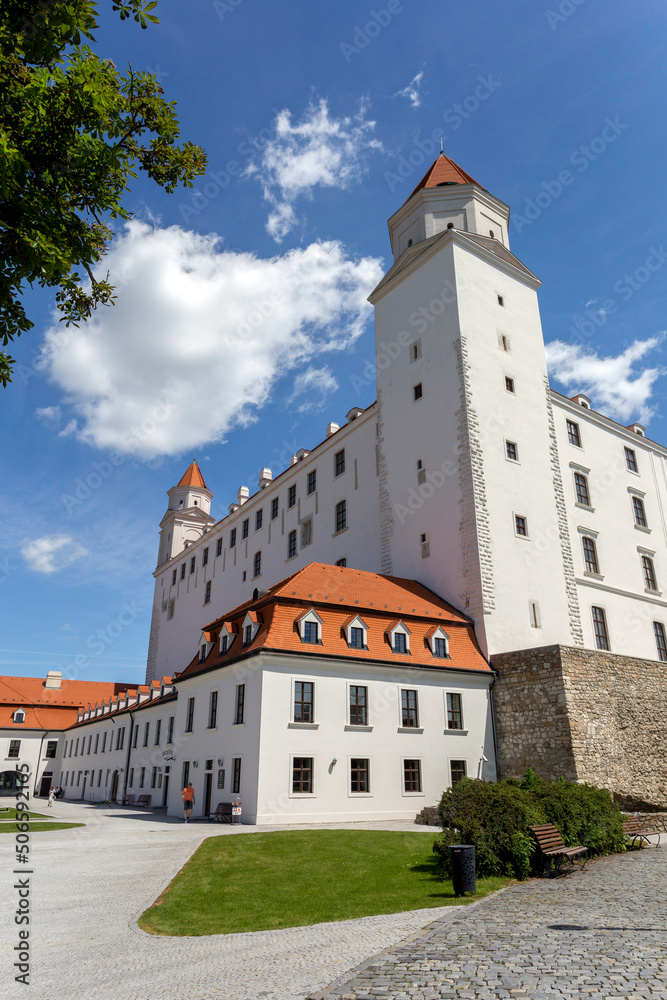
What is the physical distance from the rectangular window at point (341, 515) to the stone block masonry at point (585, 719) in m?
15.5

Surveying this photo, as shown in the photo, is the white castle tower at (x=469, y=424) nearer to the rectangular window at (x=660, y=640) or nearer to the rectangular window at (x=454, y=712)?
the rectangular window at (x=454, y=712)

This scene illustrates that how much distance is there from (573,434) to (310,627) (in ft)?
77.7

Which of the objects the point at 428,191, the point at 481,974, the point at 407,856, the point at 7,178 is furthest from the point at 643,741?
the point at 428,191

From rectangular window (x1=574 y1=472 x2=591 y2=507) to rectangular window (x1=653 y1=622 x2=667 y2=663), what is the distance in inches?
344

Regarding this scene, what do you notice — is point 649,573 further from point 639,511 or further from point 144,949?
point 144,949

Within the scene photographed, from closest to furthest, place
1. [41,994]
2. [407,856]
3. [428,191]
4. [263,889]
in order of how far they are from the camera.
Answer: [41,994] < [263,889] < [407,856] < [428,191]

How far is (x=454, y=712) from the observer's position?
1061 inches

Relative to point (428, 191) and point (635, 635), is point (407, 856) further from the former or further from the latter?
point (428, 191)

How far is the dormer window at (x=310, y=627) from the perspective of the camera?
80.9 feet

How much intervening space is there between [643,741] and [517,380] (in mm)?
19439

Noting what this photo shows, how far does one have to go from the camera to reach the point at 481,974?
6.66 meters

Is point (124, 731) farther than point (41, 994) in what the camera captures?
Yes

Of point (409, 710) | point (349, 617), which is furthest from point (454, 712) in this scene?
point (349, 617)

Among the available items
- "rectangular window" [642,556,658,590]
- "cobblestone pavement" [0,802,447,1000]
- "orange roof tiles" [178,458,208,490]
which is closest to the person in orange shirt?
"cobblestone pavement" [0,802,447,1000]
